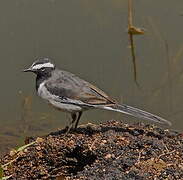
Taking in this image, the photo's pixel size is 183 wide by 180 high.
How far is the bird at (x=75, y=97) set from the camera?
5.30 m

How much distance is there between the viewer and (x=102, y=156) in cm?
421

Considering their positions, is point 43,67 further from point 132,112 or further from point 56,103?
point 132,112

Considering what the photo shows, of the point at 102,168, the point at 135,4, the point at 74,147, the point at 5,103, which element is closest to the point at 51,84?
the point at 74,147

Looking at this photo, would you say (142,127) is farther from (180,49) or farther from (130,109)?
(180,49)

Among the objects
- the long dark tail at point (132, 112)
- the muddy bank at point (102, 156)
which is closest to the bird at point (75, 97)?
the long dark tail at point (132, 112)

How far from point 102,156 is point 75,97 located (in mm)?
1302

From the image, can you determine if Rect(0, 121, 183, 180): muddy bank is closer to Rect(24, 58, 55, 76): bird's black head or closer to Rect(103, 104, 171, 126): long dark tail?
Rect(103, 104, 171, 126): long dark tail

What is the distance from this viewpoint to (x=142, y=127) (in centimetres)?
505

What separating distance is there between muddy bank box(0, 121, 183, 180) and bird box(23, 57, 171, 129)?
48cm

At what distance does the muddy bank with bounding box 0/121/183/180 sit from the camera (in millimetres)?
3920

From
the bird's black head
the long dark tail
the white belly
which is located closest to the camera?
the long dark tail

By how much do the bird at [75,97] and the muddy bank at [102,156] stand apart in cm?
48

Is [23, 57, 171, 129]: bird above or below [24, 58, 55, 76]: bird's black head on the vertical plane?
below

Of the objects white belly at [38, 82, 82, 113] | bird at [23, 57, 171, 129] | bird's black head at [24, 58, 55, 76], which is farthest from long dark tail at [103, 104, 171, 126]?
bird's black head at [24, 58, 55, 76]
